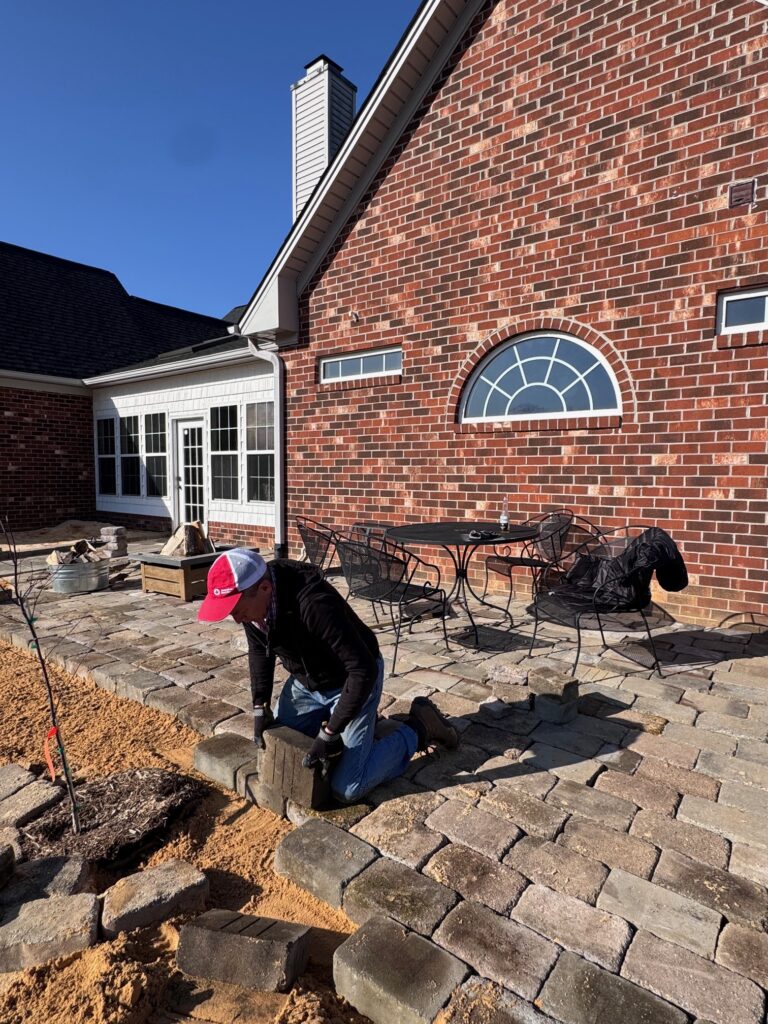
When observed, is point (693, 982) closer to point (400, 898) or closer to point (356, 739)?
point (400, 898)

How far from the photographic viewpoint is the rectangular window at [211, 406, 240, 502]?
1013 centimetres

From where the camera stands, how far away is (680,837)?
2.39 meters

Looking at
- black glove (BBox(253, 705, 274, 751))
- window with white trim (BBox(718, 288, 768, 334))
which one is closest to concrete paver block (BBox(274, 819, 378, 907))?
black glove (BBox(253, 705, 274, 751))

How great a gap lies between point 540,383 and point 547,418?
406mm

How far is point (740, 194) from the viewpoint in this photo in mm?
5027

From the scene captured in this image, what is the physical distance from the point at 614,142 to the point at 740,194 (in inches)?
55.1

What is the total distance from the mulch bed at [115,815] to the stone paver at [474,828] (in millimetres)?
1187

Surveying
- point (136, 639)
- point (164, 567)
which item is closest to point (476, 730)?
point (136, 639)

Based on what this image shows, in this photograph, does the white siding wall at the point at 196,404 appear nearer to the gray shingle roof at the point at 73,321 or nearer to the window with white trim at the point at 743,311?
the gray shingle roof at the point at 73,321

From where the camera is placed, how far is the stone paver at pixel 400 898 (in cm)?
196

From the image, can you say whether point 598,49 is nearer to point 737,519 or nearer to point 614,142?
point 614,142

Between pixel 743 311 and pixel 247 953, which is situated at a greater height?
pixel 743 311

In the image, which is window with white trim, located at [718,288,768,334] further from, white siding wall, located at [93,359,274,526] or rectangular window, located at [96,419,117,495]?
rectangular window, located at [96,419,117,495]

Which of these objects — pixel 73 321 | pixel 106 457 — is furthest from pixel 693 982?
pixel 73 321
